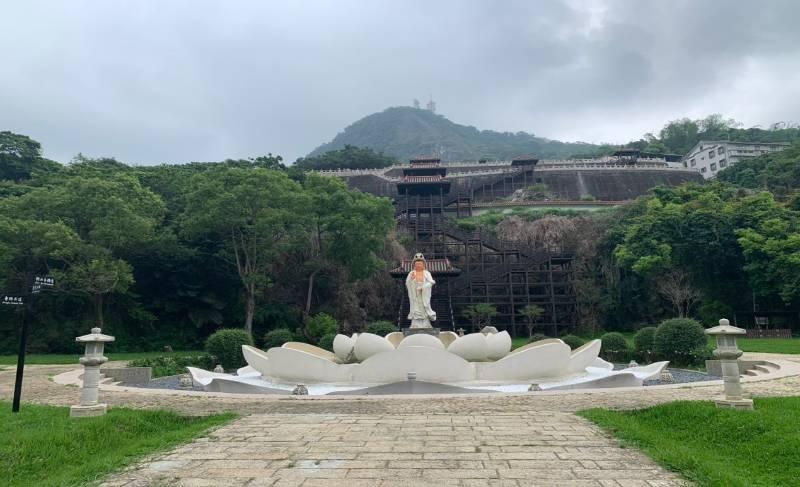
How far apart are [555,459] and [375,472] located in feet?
5.33

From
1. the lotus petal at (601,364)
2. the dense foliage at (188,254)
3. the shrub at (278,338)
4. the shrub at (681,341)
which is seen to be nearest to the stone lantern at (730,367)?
the lotus petal at (601,364)

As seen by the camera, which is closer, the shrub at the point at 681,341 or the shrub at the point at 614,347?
the shrub at the point at 681,341

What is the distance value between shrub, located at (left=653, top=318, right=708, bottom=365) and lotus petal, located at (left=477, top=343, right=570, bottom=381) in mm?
5179

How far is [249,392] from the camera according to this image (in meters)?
10.7

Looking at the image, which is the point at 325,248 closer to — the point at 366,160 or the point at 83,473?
the point at 83,473

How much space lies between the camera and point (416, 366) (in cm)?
1060

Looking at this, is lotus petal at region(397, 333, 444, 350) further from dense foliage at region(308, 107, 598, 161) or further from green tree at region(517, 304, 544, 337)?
dense foliage at region(308, 107, 598, 161)

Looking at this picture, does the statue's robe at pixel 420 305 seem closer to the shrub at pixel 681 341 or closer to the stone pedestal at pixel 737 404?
the shrub at pixel 681 341

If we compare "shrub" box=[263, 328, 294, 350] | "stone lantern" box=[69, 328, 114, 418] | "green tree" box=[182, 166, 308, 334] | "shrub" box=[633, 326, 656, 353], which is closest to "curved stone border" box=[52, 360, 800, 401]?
"stone lantern" box=[69, 328, 114, 418]

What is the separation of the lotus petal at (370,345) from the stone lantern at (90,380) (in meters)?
5.60

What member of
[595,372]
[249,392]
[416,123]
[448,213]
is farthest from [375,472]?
[416,123]

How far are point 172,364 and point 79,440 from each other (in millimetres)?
10688

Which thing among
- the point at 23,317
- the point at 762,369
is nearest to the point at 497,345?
the point at 762,369

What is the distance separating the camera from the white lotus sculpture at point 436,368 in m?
10.6
